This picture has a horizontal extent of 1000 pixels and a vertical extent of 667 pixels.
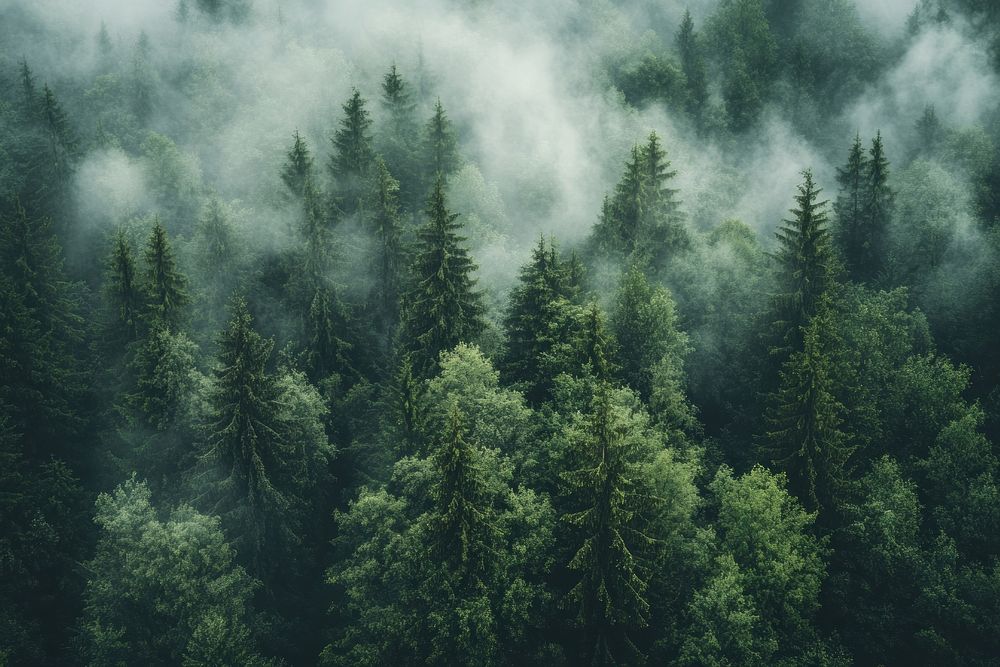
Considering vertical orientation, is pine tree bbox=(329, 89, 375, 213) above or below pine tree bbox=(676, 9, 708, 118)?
below

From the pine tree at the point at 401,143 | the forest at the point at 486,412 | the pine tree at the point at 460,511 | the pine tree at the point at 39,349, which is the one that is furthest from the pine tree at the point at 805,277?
the pine tree at the point at 39,349

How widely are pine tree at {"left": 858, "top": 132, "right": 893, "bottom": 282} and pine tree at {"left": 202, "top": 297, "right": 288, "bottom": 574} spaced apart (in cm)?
4499

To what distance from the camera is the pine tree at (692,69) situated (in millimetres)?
101625

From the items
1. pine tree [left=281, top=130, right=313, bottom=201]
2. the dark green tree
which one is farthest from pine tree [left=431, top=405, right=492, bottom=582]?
pine tree [left=281, top=130, right=313, bottom=201]

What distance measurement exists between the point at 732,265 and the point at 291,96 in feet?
186

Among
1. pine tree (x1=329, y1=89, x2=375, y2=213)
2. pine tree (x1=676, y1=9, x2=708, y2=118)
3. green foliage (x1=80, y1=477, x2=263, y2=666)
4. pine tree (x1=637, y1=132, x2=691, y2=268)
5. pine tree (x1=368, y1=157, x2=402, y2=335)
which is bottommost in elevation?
green foliage (x1=80, y1=477, x2=263, y2=666)

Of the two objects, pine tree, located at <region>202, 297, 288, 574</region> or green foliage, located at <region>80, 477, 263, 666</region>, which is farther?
pine tree, located at <region>202, 297, 288, 574</region>

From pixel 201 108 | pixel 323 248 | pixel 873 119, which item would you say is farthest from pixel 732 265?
pixel 201 108

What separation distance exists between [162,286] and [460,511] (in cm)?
2441

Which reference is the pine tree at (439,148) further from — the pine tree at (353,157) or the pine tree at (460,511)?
the pine tree at (460,511)

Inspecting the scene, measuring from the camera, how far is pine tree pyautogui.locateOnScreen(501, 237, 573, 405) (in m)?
46.2

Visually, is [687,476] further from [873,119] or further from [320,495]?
[873,119]

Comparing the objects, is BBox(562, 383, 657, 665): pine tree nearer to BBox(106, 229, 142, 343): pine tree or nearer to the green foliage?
the green foliage

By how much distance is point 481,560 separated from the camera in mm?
35594
